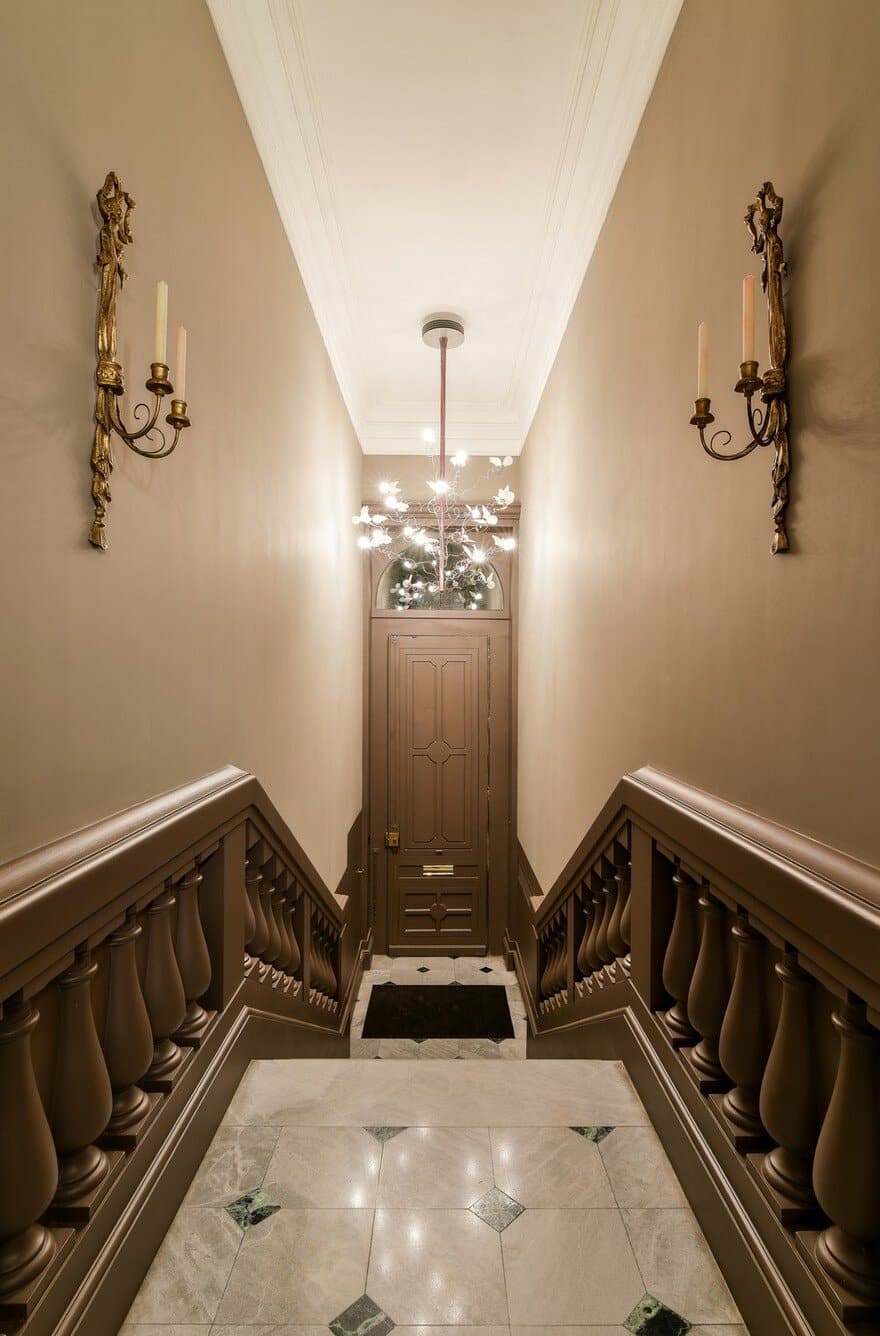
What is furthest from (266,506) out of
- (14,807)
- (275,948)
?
(14,807)

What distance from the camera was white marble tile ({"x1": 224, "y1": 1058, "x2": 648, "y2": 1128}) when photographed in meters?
1.73

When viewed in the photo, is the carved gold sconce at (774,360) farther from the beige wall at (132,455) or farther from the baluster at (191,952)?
the baluster at (191,952)

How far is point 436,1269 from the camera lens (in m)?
1.29

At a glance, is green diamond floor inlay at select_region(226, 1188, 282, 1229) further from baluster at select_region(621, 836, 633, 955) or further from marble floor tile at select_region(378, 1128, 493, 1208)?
baluster at select_region(621, 836, 633, 955)

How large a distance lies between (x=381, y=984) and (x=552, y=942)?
194cm

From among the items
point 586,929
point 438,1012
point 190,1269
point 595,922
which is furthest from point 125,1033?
point 438,1012

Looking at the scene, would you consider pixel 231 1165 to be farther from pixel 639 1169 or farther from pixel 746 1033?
pixel 746 1033

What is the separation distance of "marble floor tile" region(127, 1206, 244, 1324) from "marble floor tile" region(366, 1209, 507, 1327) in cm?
25

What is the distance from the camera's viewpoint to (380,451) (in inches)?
218

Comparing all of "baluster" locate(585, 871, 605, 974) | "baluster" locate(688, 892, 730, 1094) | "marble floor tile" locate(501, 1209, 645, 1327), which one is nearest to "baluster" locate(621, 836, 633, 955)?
"baluster" locate(585, 871, 605, 974)

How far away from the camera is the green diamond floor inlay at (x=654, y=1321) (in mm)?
1171

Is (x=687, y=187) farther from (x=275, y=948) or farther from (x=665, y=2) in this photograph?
(x=275, y=948)

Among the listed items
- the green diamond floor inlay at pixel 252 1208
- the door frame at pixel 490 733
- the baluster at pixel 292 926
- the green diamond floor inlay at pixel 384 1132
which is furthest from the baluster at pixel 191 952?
the door frame at pixel 490 733

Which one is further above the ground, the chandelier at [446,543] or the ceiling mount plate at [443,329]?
the ceiling mount plate at [443,329]
